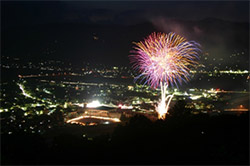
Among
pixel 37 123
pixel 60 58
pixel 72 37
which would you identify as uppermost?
pixel 72 37

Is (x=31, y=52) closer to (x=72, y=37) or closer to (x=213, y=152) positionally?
(x=72, y=37)

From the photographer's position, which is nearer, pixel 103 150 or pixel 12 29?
pixel 103 150

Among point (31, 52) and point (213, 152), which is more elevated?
point (31, 52)

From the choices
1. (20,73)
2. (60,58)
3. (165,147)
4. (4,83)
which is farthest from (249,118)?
(60,58)

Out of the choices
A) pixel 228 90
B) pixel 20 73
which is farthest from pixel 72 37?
pixel 228 90

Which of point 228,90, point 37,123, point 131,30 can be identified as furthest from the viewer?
point 131,30

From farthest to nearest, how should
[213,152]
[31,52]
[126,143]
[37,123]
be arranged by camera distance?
1. [31,52]
2. [37,123]
3. [126,143]
4. [213,152]
